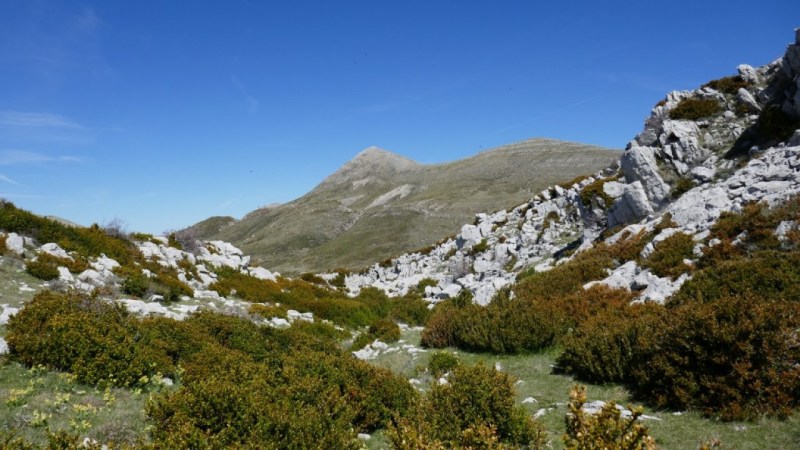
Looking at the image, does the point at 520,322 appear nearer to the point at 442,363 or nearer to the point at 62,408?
the point at 442,363

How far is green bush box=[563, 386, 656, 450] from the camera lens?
380 cm

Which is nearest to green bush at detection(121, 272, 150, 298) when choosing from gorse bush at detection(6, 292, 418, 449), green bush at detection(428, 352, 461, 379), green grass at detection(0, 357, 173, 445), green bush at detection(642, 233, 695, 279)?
gorse bush at detection(6, 292, 418, 449)

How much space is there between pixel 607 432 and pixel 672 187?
20443mm

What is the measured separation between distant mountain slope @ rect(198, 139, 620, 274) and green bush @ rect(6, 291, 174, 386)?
7118 centimetres

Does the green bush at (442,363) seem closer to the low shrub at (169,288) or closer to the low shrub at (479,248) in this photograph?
the low shrub at (169,288)

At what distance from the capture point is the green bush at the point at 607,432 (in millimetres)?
3801

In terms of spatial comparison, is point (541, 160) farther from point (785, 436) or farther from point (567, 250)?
point (785, 436)

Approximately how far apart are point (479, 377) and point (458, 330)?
735 centimetres

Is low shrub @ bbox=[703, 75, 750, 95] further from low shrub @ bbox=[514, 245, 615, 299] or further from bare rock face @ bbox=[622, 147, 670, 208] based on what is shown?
low shrub @ bbox=[514, 245, 615, 299]

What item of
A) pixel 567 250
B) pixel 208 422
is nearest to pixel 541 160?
pixel 567 250

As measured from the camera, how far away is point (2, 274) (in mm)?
14172

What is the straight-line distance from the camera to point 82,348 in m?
8.75

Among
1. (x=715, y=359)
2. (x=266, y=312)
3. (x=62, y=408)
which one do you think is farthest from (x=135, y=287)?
(x=715, y=359)

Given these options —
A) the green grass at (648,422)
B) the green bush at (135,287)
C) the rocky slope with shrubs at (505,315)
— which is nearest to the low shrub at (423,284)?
the rocky slope with shrubs at (505,315)
